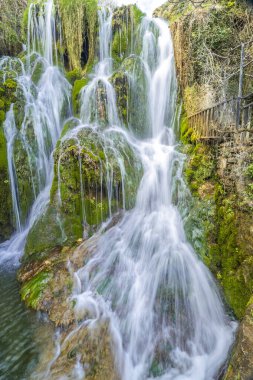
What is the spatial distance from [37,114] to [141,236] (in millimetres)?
6515

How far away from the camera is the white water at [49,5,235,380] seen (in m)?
3.93

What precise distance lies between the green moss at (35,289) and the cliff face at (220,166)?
3393 millimetres

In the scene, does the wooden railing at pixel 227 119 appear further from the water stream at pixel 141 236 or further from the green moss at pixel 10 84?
the green moss at pixel 10 84

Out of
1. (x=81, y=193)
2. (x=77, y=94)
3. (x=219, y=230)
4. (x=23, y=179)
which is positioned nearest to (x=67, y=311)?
(x=81, y=193)

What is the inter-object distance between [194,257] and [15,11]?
15974mm

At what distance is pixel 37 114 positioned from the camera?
9555 mm

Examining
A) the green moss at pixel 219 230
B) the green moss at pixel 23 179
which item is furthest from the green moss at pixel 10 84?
the green moss at pixel 219 230

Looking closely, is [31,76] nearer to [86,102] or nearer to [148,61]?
[86,102]

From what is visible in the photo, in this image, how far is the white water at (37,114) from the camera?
27.2 ft

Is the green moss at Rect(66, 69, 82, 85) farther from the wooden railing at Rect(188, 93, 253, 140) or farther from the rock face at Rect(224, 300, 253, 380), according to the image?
the rock face at Rect(224, 300, 253, 380)

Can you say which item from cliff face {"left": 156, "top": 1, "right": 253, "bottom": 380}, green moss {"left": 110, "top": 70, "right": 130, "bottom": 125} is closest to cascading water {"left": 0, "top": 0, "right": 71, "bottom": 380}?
green moss {"left": 110, "top": 70, "right": 130, "bottom": 125}

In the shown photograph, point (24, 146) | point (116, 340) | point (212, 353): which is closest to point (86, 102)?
point (24, 146)

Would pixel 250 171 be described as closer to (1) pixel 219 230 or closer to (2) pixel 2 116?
(1) pixel 219 230

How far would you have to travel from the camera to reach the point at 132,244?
5.98 metres
